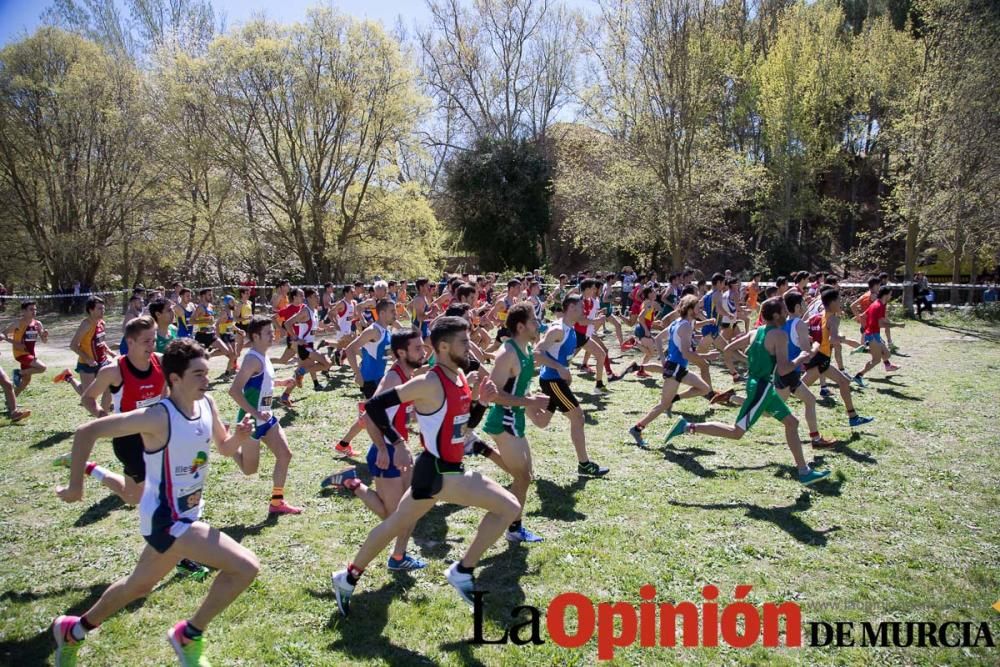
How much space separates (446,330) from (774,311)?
4.33m

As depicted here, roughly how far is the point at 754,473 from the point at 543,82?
40.5 meters

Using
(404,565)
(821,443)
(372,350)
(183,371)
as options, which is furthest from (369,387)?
(821,443)

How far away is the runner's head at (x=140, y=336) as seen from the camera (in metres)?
5.29

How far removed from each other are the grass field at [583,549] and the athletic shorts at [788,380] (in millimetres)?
1043

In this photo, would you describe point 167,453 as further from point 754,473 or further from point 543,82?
point 543,82

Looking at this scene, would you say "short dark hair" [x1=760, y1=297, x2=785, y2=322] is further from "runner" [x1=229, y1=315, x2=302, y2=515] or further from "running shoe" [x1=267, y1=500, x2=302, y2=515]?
"running shoe" [x1=267, y1=500, x2=302, y2=515]

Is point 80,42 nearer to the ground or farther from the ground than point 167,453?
farther from the ground

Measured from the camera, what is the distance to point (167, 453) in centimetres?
371

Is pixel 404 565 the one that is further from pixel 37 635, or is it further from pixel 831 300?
pixel 831 300

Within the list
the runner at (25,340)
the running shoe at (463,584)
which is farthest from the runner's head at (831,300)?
the runner at (25,340)

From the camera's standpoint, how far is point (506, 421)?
5766mm

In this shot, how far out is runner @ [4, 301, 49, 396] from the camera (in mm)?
10836

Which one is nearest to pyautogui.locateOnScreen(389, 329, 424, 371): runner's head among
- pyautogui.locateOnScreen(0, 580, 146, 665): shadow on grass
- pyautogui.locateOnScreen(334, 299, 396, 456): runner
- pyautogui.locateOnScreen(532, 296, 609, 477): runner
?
pyautogui.locateOnScreen(532, 296, 609, 477): runner

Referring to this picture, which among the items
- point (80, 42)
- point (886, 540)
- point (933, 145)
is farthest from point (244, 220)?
point (886, 540)
